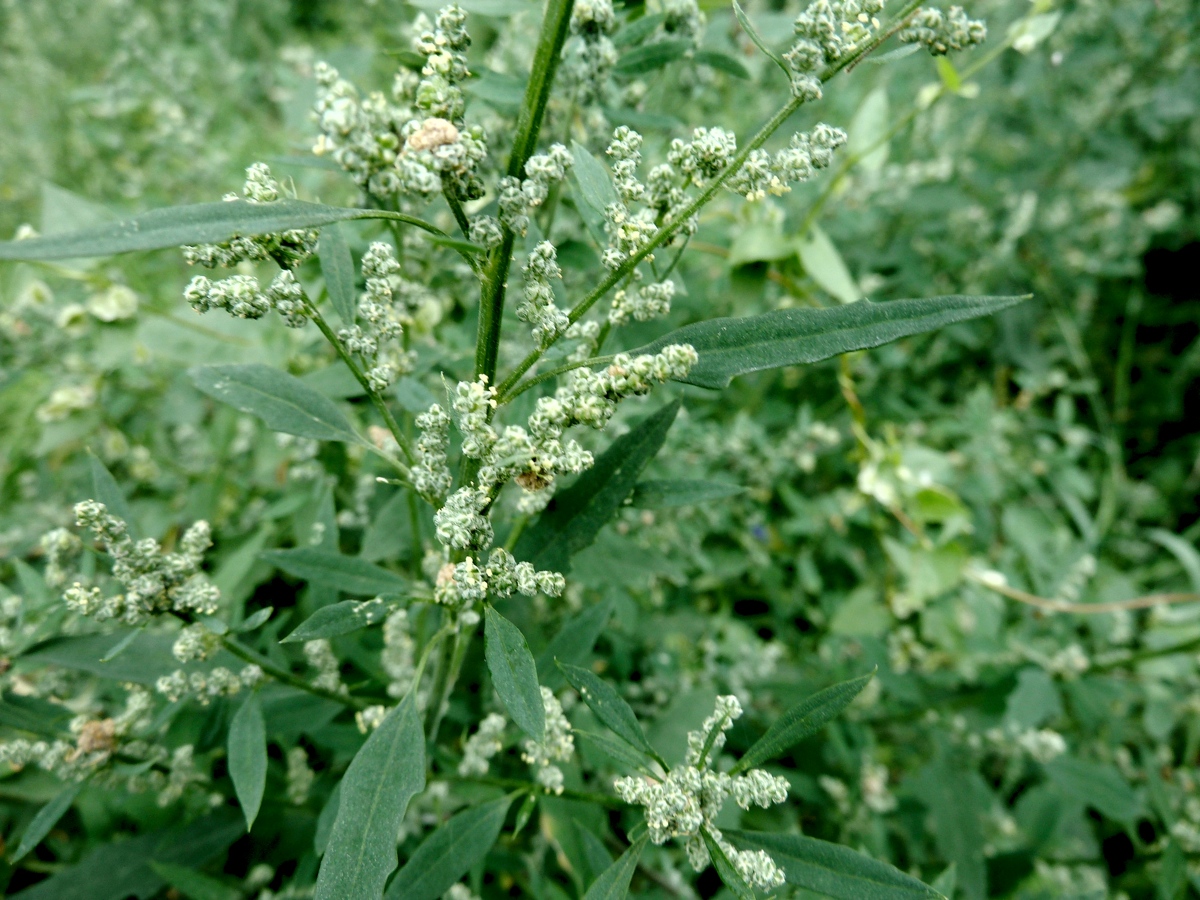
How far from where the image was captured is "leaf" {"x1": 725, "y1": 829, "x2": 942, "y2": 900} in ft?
3.31

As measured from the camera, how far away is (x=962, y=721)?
2.34m

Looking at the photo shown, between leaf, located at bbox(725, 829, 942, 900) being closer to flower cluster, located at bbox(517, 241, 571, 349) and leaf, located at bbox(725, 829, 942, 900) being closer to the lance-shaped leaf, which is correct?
flower cluster, located at bbox(517, 241, 571, 349)

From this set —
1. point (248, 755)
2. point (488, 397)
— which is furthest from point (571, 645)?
point (488, 397)

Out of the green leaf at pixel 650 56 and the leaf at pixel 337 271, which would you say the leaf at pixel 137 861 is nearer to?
the leaf at pixel 337 271

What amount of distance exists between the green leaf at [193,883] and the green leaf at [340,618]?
80 cm

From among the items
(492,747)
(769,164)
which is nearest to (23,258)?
(769,164)

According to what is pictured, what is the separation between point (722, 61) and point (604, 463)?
92 centimetres

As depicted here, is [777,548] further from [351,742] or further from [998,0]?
[998,0]

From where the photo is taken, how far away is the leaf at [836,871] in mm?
1010

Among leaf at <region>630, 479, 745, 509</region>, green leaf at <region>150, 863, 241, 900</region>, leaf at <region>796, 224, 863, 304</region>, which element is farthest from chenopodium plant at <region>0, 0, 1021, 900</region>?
leaf at <region>796, 224, 863, 304</region>

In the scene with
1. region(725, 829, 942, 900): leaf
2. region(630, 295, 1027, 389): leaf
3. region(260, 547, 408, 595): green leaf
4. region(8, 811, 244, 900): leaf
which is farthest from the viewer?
region(8, 811, 244, 900): leaf

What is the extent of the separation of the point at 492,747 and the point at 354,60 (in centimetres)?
185

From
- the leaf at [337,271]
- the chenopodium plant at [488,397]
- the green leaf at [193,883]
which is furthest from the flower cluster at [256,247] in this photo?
the green leaf at [193,883]

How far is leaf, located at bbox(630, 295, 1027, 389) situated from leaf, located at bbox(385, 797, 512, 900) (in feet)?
2.78
